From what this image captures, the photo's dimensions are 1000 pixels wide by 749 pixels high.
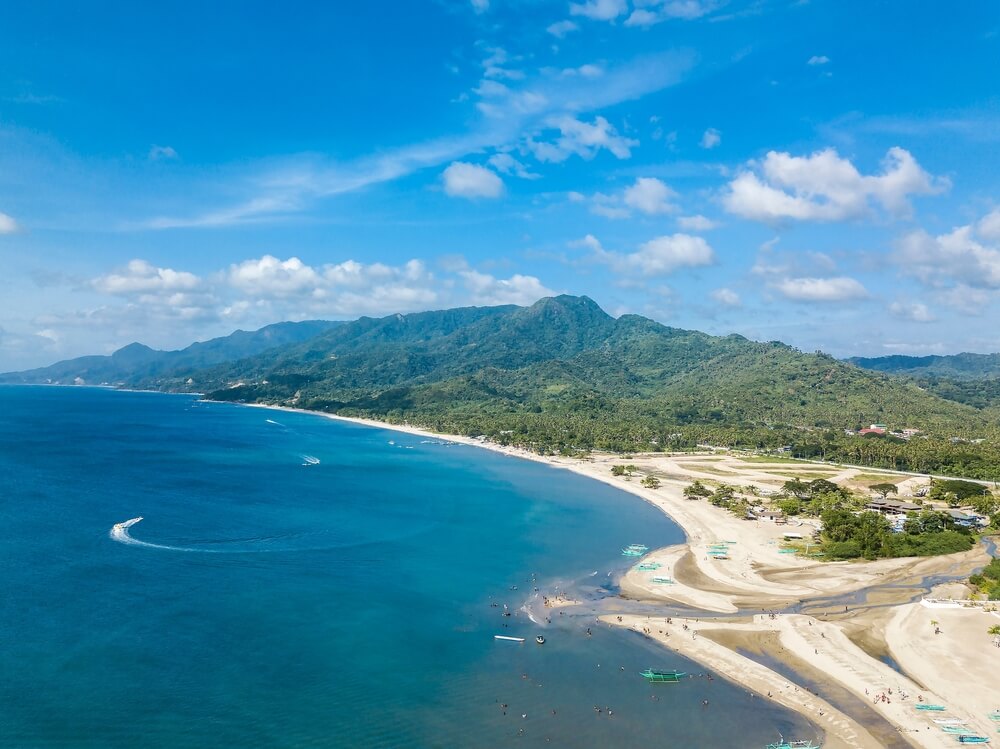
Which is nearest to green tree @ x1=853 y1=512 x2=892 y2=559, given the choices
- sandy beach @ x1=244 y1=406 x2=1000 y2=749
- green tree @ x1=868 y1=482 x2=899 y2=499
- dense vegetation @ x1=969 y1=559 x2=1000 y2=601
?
sandy beach @ x1=244 y1=406 x2=1000 y2=749

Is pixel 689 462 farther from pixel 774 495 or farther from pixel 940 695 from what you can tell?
pixel 940 695

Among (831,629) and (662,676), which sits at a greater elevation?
(831,629)

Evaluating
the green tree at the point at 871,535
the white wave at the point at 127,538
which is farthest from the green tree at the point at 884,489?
the white wave at the point at 127,538

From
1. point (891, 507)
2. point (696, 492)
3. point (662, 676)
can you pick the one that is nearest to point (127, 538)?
point (662, 676)

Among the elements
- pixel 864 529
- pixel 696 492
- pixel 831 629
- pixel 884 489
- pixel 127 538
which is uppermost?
pixel 884 489

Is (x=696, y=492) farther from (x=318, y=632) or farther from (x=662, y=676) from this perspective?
(x=318, y=632)

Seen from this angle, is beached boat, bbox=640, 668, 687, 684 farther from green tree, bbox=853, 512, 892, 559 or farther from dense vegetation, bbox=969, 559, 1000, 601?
green tree, bbox=853, 512, 892, 559

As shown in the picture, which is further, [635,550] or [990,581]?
[635,550]
